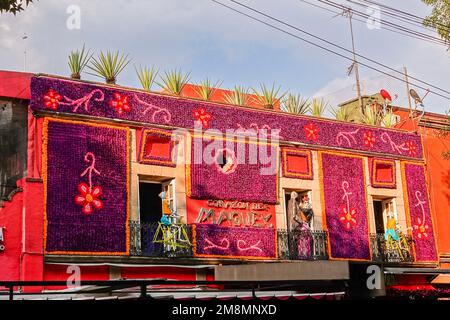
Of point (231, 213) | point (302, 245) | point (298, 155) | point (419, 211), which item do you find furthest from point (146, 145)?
point (419, 211)

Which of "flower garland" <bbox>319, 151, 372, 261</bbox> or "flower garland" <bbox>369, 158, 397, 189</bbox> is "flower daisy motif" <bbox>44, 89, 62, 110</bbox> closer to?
"flower garland" <bbox>319, 151, 372, 261</bbox>

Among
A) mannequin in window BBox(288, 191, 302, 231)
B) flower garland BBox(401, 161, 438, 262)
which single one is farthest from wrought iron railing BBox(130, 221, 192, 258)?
flower garland BBox(401, 161, 438, 262)

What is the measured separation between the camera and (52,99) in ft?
54.4

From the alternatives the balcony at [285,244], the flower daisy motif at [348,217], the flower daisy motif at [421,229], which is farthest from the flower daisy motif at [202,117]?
the flower daisy motif at [421,229]

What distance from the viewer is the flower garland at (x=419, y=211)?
22.7m

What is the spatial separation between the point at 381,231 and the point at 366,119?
12.5 ft

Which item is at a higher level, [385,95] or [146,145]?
[385,95]

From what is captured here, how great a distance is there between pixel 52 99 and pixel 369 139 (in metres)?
10.6

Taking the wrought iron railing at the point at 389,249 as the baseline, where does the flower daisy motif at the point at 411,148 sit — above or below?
above

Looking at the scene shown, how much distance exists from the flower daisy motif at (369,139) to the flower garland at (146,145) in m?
7.09

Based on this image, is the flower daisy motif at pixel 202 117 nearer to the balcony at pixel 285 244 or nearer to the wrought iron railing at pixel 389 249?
the balcony at pixel 285 244

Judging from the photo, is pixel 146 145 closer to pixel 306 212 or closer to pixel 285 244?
pixel 285 244

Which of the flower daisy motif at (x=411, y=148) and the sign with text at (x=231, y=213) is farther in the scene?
the flower daisy motif at (x=411, y=148)
